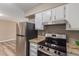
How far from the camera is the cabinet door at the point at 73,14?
1.54 meters

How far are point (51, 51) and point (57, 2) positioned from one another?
79cm

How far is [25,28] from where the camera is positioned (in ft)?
6.48

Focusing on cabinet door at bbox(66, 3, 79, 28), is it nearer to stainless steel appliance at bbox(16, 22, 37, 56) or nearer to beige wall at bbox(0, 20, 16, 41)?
stainless steel appliance at bbox(16, 22, 37, 56)

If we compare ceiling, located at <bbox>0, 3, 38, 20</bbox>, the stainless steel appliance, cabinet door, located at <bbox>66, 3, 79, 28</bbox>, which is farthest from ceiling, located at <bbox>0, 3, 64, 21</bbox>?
cabinet door, located at <bbox>66, 3, 79, 28</bbox>

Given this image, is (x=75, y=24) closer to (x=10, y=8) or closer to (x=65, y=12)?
(x=65, y=12)

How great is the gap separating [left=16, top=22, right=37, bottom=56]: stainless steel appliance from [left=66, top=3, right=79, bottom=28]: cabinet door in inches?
23.5

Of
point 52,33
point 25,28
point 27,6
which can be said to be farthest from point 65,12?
point 25,28

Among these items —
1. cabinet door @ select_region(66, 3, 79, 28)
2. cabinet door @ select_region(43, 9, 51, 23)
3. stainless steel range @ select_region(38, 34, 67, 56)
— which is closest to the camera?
cabinet door @ select_region(66, 3, 79, 28)

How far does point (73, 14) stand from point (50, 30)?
45cm

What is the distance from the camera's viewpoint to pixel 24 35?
200 centimetres

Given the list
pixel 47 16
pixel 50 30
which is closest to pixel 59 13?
pixel 47 16

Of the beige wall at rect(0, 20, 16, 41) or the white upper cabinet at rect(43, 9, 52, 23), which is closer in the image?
the beige wall at rect(0, 20, 16, 41)

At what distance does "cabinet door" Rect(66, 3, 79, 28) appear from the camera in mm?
1541

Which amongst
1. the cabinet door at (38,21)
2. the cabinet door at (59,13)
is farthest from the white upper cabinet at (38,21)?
the cabinet door at (59,13)
